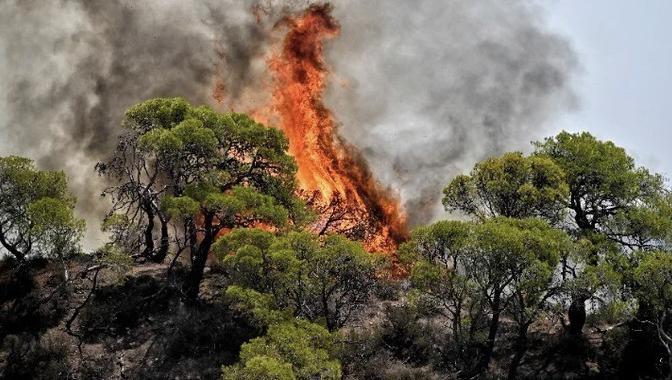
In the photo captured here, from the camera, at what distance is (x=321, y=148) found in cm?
6228

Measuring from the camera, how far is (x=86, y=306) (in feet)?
135

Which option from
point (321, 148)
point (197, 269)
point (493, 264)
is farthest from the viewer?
point (321, 148)

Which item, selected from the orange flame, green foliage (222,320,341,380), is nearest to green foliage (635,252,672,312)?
green foliage (222,320,341,380)

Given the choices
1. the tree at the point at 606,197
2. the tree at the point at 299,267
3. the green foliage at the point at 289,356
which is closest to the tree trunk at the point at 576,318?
the tree at the point at 606,197

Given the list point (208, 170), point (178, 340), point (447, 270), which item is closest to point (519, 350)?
point (447, 270)

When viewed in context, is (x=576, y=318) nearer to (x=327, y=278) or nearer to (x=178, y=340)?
(x=327, y=278)

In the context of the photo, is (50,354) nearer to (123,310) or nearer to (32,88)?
(123,310)

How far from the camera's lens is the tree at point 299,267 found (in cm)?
3472

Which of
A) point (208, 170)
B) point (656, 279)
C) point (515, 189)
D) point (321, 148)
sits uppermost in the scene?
point (321, 148)

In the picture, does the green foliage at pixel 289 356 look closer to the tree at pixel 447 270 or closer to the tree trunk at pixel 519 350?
the tree at pixel 447 270

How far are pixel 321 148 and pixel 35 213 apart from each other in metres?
30.5

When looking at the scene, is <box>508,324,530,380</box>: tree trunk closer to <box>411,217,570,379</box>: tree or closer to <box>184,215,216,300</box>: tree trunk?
<box>411,217,570,379</box>: tree

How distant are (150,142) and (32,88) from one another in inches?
1397

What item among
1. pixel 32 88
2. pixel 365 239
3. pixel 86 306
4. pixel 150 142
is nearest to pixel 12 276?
pixel 86 306
